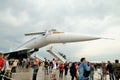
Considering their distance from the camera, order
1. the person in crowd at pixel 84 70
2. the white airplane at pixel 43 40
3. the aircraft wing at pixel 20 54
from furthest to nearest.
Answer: the aircraft wing at pixel 20 54 < the white airplane at pixel 43 40 < the person in crowd at pixel 84 70

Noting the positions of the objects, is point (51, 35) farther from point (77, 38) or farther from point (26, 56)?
point (26, 56)

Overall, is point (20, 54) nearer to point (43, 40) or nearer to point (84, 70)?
point (43, 40)

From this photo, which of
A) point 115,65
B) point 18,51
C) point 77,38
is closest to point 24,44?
point 18,51

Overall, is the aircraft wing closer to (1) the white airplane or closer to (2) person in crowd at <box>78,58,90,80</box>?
(1) the white airplane

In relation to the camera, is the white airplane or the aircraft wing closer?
the white airplane

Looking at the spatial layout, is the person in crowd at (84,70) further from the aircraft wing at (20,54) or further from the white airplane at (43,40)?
the aircraft wing at (20,54)

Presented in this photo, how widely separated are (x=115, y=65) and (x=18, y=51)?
83.7 feet

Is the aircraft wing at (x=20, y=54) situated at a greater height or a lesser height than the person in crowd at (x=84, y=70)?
greater

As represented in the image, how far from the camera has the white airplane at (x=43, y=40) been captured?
29.4 metres

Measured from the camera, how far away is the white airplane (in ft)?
96.6

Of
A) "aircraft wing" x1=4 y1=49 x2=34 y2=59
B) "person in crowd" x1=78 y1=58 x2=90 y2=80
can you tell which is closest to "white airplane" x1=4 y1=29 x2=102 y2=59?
"aircraft wing" x1=4 y1=49 x2=34 y2=59


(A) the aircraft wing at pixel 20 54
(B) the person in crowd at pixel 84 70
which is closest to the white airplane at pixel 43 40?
(A) the aircraft wing at pixel 20 54

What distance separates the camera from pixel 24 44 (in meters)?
37.6

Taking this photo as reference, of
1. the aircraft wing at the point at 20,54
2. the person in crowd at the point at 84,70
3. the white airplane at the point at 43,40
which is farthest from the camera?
the aircraft wing at the point at 20,54
